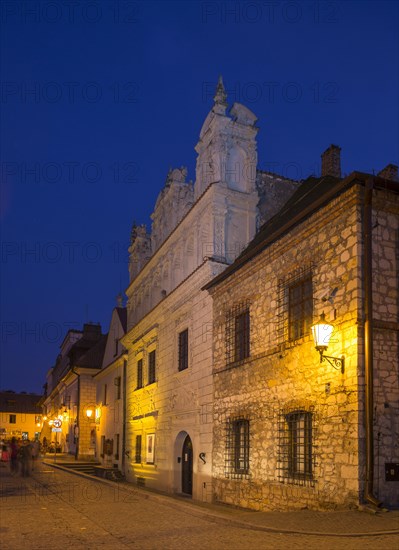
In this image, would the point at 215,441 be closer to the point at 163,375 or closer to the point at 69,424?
the point at 163,375

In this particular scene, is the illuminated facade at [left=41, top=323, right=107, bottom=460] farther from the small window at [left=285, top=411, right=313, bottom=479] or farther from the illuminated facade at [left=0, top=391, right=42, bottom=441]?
the illuminated facade at [left=0, top=391, right=42, bottom=441]

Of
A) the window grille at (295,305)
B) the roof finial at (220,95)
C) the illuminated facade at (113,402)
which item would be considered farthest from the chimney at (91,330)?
the window grille at (295,305)

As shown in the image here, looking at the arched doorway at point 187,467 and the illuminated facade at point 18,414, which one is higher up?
the arched doorway at point 187,467

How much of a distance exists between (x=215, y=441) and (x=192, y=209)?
7859 mm

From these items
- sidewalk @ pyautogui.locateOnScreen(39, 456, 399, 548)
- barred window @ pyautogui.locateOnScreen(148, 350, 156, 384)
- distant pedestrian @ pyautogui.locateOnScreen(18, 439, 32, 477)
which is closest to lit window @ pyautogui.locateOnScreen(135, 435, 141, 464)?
barred window @ pyautogui.locateOnScreen(148, 350, 156, 384)

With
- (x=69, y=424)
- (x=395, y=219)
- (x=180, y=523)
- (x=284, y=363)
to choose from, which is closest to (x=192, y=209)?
(x=284, y=363)

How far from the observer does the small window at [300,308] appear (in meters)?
14.2

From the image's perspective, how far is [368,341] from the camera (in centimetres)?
1185

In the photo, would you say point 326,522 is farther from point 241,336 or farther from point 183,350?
point 183,350

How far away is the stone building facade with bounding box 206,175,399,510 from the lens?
465 inches

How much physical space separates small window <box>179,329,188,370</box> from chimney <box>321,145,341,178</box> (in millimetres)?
7284

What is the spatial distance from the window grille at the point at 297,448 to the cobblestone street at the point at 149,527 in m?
1.24

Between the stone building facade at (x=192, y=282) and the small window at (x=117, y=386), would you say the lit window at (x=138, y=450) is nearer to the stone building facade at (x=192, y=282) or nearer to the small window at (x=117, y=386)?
the stone building facade at (x=192, y=282)

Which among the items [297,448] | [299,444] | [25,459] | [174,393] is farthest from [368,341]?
[25,459]
